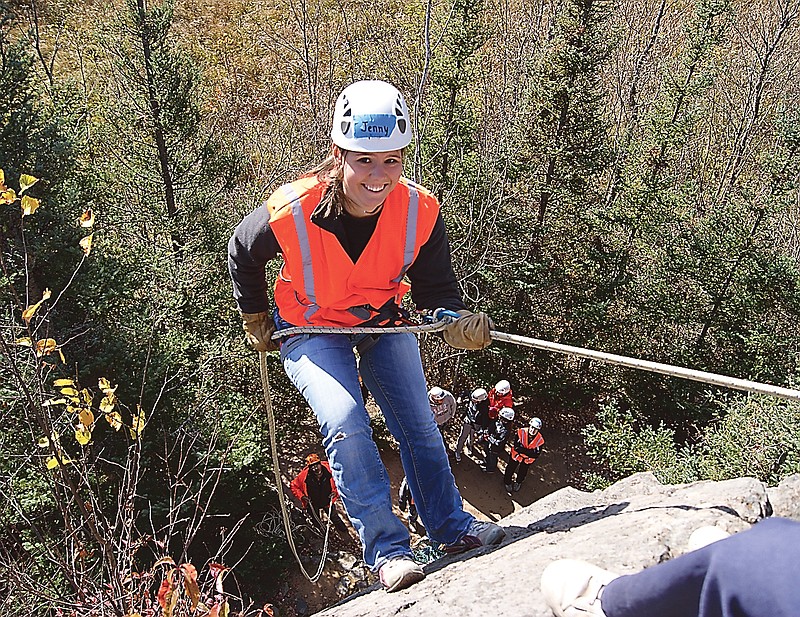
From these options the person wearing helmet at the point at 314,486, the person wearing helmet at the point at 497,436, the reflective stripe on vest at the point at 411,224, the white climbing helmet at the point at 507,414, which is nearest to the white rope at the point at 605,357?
the reflective stripe on vest at the point at 411,224

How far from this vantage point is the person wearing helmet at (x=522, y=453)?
34.3 feet

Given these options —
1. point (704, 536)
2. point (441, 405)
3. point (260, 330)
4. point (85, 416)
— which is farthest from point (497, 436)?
point (704, 536)

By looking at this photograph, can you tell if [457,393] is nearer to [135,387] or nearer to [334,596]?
[334,596]

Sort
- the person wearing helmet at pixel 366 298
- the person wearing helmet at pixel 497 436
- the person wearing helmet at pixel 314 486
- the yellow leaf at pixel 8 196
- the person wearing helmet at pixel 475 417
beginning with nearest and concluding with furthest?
1. the person wearing helmet at pixel 366 298
2. the yellow leaf at pixel 8 196
3. the person wearing helmet at pixel 314 486
4. the person wearing helmet at pixel 475 417
5. the person wearing helmet at pixel 497 436

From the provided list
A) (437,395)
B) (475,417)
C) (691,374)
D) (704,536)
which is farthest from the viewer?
(475,417)

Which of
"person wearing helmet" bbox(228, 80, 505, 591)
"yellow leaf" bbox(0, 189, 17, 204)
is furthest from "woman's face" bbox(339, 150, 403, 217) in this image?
"yellow leaf" bbox(0, 189, 17, 204)

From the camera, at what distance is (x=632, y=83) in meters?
19.6

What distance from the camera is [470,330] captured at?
145 inches

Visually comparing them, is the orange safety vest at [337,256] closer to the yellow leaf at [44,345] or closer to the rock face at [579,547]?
the yellow leaf at [44,345]

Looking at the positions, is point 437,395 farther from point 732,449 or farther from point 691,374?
point 691,374

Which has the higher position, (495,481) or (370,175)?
(370,175)

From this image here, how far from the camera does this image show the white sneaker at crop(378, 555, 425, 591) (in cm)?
342

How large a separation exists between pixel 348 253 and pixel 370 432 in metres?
0.97

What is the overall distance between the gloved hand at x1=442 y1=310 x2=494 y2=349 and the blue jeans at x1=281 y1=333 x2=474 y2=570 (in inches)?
11.7
